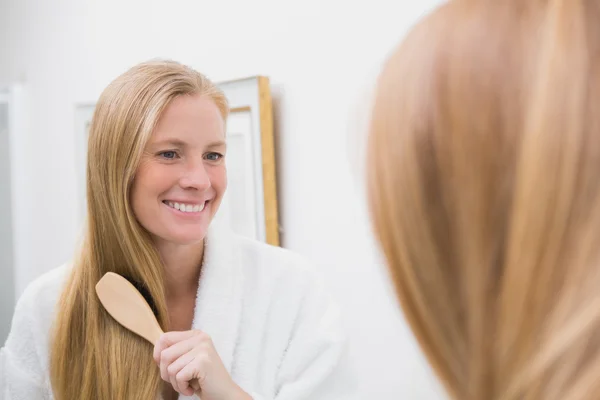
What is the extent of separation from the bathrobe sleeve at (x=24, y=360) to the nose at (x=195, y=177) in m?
0.24

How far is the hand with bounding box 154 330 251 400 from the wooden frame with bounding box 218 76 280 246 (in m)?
0.21

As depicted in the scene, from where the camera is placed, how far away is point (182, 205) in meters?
0.63

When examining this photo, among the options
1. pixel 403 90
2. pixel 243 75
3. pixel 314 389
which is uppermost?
pixel 243 75

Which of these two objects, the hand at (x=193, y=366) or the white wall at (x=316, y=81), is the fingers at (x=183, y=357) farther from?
the white wall at (x=316, y=81)

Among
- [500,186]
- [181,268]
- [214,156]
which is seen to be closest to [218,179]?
[214,156]

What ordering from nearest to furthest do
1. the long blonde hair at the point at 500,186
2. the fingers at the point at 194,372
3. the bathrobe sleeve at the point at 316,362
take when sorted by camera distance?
1. the long blonde hair at the point at 500,186
2. the fingers at the point at 194,372
3. the bathrobe sleeve at the point at 316,362

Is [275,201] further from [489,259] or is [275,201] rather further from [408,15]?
[489,259]

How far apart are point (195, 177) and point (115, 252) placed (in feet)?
0.47

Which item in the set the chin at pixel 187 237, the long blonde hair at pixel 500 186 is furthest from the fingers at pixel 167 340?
the long blonde hair at pixel 500 186

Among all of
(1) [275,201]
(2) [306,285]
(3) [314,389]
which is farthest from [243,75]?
(3) [314,389]

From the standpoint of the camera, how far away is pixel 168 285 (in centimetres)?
71

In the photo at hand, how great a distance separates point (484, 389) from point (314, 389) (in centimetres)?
42

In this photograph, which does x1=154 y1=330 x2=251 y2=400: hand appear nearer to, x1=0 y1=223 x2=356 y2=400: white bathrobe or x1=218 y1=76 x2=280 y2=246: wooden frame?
x1=0 y1=223 x2=356 y2=400: white bathrobe

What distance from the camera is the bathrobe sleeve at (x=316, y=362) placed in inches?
26.2
